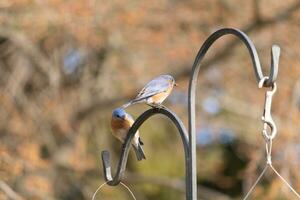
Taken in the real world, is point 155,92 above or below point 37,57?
above

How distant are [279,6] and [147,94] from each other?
14.0 ft

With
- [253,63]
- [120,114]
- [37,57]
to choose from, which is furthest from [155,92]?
[37,57]

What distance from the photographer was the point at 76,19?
5594 mm

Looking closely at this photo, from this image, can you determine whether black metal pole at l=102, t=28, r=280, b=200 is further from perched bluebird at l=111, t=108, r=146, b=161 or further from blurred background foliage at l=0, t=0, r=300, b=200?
blurred background foliage at l=0, t=0, r=300, b=200

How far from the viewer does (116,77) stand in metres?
7.09

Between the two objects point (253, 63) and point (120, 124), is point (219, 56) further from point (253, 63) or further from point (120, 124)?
point (253, 63)

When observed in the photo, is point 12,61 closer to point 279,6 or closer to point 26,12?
point 26,12

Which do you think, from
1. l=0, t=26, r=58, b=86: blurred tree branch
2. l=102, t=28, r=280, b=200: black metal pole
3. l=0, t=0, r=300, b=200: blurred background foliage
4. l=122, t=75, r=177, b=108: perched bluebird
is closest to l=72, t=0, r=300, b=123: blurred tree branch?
l=0, t=0, r=300, b=200: blurred background foliage

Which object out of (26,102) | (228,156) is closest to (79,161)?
(26,102)

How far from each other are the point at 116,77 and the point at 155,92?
15.6 ft

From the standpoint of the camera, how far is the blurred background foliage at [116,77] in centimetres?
566

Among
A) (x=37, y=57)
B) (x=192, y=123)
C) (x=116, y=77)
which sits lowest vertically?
(x=116, y=77)

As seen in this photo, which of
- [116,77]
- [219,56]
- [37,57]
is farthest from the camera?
[116,77]

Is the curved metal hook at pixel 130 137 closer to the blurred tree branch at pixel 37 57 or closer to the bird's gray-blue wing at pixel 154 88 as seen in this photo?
the bird's gray-blue wing at pixel 154 88
